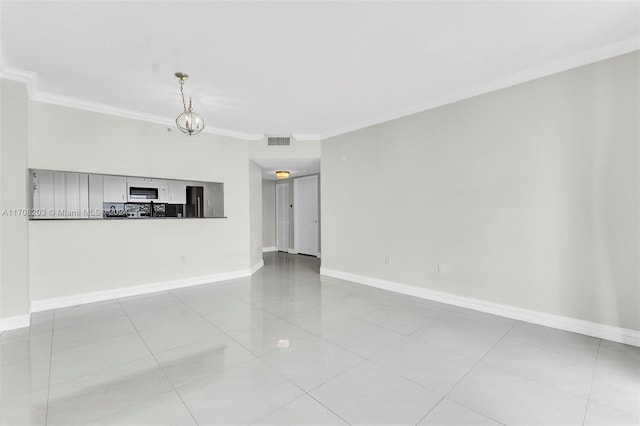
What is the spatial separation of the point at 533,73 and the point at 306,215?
599 cm

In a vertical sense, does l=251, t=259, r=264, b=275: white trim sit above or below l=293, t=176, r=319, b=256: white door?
below

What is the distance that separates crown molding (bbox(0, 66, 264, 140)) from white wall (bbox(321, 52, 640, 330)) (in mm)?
3346

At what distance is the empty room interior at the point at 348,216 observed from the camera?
6.87 feet

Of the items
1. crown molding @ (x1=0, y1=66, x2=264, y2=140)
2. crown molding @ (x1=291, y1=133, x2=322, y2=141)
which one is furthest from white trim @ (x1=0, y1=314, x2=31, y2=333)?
crown molding @ (x1=291, y1=133, x2=322, y2=141)

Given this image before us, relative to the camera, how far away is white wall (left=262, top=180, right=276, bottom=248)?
8.99m

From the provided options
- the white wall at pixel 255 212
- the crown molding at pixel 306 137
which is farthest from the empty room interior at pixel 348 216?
the white wall at pixel 255 212

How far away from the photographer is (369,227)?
4949 millimetres

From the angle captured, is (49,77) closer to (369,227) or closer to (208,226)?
(208,226)

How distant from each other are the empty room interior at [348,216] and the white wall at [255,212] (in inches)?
27.1

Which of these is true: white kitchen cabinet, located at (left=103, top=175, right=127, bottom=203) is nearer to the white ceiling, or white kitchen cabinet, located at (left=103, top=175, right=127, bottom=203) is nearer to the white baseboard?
the white ceiling

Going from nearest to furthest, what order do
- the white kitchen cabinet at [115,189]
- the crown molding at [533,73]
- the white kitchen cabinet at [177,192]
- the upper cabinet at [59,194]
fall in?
the crown molding at [533,73], the upper cabinet at [59,194], the white kitchen cabinet at [115,189], the white kitchen cabinet at [177,192]

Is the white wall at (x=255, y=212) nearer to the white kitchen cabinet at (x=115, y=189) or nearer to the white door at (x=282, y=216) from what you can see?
the white kitchen cabinet at (x=115, y=189)

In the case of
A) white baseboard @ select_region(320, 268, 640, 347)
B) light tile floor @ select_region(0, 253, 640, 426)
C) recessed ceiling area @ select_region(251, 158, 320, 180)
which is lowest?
light tile floor @ select_region(0, 253, 640, 426)

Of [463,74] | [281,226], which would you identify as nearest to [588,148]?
[463,74]
